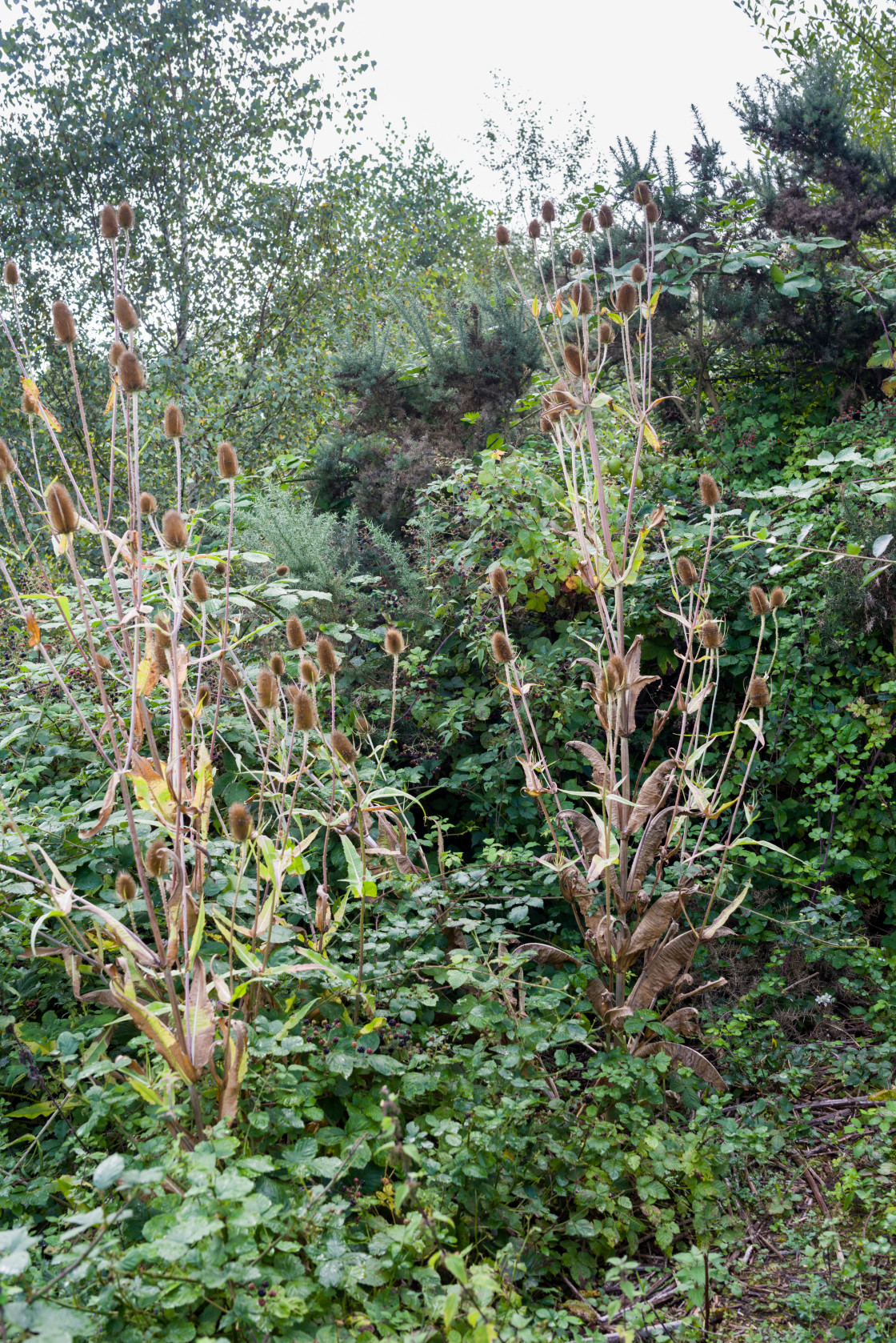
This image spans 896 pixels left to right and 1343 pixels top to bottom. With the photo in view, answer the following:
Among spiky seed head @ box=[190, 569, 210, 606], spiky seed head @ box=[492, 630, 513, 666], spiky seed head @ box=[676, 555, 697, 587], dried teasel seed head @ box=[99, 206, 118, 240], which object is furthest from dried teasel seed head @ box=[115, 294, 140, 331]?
spiky seed head @ box=[676, 555, 697, 587]

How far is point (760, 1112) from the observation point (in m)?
2.41

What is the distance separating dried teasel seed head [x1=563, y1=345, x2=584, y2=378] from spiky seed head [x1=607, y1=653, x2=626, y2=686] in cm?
72

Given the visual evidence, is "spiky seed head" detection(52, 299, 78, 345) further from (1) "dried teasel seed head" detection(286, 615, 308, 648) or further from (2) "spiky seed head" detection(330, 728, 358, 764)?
(2) "spiky seed head" detection(330, 728, 358, 764)

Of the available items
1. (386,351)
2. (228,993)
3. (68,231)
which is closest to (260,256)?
(68,231)

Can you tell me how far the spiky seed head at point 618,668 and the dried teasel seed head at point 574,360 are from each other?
0.72 m

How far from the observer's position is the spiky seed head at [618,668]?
233cm

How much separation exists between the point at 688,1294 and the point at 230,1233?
2.96 feet

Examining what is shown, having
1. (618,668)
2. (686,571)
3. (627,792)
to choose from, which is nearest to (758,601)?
(686,571)

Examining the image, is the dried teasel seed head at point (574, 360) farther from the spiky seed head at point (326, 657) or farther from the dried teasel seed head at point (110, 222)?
the dried teasel seed head at point (110, 222)

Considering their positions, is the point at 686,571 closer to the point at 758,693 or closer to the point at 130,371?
the point at 758,693

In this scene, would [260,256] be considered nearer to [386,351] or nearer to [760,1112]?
[386,351]

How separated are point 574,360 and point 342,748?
1.12m

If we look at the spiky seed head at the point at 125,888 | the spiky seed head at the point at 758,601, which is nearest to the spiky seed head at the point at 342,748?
the spiky seed head at the point at 125,888

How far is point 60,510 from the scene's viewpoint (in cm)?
173
